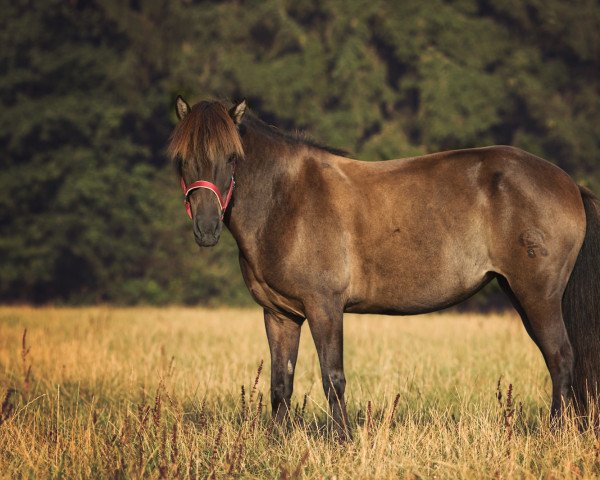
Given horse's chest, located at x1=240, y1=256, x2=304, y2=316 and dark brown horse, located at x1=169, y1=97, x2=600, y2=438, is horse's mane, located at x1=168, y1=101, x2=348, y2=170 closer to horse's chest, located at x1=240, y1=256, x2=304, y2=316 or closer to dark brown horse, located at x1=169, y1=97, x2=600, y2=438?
dark brown horse, located at x1=169, y1=97, x2=600, y2=438

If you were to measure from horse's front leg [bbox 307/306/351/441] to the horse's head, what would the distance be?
0.99 meters

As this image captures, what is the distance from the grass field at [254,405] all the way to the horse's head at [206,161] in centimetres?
127

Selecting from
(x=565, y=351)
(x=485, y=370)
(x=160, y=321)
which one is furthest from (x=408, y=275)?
Answer: (x=160, y=321)

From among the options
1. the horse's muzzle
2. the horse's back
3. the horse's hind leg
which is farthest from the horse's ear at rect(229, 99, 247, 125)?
the horse's hind leg

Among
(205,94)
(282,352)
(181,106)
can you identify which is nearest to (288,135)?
(181,106)

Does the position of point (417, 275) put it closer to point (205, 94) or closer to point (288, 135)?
point (288, 135)

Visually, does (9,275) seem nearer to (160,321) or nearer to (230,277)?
(230,277)

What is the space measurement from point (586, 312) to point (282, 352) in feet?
8.02

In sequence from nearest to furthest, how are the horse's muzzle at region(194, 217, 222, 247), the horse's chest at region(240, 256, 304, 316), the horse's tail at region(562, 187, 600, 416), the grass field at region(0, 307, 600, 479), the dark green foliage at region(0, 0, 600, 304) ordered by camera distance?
the grass field at region(0, 307, 600, 479) < the horse's muzzle at region(194, 217, 222, 247) < the horse's chest at region(240, 256, 304, 316) < the horse's tail at region(562, 187, 600, 416) < the dark green foliage at region(0, 0, 600, 304)

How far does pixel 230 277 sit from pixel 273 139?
21978 millimetres

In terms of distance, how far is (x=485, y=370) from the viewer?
357 inches

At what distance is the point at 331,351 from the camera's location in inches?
222

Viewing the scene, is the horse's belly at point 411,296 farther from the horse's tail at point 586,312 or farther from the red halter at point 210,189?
the red halter at point 210,189

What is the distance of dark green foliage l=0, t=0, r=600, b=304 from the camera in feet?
86.8
